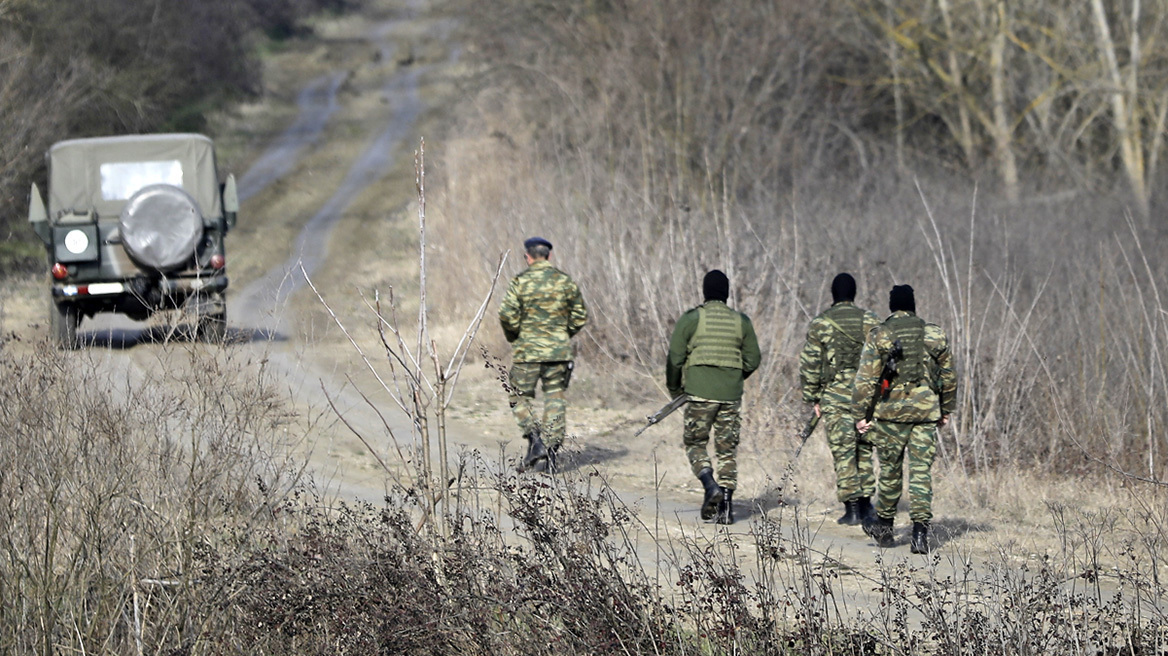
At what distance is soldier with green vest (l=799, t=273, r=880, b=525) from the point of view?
8.49 meters

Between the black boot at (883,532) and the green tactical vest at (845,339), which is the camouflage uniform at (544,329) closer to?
the green tactical vest at (845,339)

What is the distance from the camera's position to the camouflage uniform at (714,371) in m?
8.42

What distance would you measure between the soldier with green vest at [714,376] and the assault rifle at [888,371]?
925 millimetres

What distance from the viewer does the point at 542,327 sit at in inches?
377

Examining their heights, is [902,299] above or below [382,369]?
above

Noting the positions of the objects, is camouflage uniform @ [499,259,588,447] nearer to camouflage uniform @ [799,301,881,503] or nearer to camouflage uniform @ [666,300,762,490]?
camouflage uniform @ [666,300,762,490]

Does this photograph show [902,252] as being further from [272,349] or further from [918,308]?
[272,349]

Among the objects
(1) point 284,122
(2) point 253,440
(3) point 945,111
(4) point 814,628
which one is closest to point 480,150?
(3) point 945,111

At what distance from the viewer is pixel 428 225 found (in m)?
22.0

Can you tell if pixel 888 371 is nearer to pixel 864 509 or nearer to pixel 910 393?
pixel 910 393

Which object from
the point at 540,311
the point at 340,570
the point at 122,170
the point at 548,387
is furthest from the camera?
the point at 122,170

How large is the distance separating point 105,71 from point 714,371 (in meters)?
22.5

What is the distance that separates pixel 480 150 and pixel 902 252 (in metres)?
10.4

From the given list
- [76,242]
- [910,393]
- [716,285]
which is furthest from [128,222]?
[910,393]
